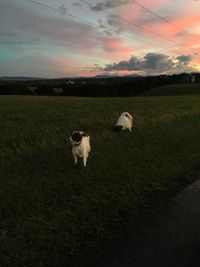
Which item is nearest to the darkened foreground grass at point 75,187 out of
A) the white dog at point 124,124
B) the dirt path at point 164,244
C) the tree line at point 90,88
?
the dirt path at point 164,244

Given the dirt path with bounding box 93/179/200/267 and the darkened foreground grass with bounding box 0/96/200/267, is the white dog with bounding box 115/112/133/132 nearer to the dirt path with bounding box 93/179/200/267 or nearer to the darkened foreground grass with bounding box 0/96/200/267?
the darkened foreground grass with bounding box 0/96/200/267

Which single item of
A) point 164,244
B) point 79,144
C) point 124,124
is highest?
point 79,144

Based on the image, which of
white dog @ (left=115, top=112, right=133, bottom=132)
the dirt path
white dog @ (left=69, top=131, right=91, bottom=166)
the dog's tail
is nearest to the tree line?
white dog @ (left=115, top=112, right=133, bottom=132)

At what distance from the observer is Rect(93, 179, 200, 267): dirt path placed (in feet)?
22.2

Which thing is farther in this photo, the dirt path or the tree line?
the tree line

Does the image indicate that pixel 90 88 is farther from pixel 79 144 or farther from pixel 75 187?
pixel 75 187

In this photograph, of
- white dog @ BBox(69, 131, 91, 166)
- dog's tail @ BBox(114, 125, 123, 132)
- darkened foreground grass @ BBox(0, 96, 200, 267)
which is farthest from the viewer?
dog's tail @ BBox(114, 125, 123, 132)

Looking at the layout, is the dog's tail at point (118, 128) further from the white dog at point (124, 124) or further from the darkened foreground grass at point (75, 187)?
the darkened foreground grass at point (75, 187)

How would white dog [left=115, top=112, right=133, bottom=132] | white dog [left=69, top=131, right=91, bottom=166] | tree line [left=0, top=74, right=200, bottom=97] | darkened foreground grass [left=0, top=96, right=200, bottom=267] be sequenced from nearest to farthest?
darkened foreground grass [left=0, top=96, right=200, bottom=267], white dog [left=69, top=131, right=91, bottom=166], white dog [left=115, top=112, right=133, bottom=132], tree line [left=0, top=74, right=200, bottom=97]

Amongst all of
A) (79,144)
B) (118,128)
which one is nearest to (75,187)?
(79,144)

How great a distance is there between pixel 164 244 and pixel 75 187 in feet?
12.0

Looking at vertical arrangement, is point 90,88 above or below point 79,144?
below

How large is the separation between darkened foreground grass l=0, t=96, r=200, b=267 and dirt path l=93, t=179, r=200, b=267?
388 mm

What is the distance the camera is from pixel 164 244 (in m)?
7.47
